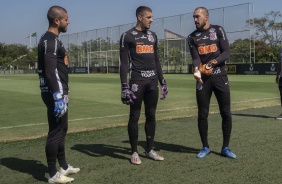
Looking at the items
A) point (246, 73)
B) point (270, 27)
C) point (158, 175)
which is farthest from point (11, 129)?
point (270, 27)

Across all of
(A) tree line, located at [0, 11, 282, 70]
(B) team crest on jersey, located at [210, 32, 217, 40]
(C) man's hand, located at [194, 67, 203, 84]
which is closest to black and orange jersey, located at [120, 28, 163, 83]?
(C) man's hand, located at [194, 67, 203, 84]

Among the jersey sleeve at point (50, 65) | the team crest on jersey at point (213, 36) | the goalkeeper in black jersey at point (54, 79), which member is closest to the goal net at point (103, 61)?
A: the team crest on jersey at point (213, 36)

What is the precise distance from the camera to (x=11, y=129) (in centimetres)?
891

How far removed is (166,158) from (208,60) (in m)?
1.60

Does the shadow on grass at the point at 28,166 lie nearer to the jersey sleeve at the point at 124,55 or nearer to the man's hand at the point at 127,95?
the man's hand at the point at 127,95

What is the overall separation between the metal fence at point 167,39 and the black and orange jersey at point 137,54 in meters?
37.1

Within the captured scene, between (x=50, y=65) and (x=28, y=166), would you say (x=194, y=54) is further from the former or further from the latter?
(x=28, y=166)

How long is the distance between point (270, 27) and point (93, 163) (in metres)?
63.8

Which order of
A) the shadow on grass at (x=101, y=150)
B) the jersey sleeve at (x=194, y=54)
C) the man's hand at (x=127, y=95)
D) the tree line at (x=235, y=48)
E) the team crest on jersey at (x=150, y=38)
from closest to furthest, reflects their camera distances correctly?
the man's hand at (x=127, y=95) < the team crest on jersey at (x=150, y=38) < the jersey sleeve at (x=194, y=54) < the shadow on grass at (x=101, y=150) < the tree line at (x=235, y=48)

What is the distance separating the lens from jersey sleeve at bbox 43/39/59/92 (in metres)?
4.45

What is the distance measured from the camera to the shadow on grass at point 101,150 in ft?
20.3

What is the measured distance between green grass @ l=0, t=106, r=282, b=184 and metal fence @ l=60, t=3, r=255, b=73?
115ft

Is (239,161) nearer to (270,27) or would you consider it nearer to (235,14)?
(235,14)

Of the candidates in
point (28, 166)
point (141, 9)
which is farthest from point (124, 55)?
point (28, 166)
